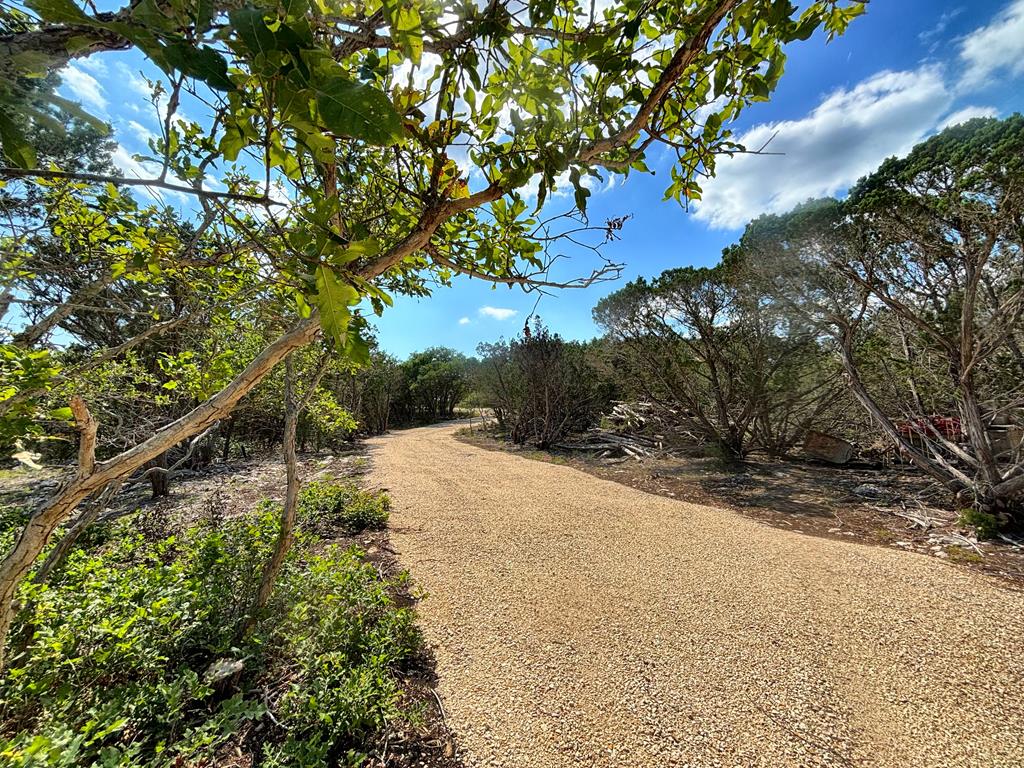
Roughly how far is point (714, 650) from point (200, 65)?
371 centimetres

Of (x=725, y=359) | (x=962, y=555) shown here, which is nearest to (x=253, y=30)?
(x=962, y=555)

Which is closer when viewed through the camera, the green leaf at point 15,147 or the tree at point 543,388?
the green leaf at point 15,147

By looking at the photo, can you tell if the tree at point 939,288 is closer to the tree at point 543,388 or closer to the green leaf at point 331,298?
the green leaf at point 331,298

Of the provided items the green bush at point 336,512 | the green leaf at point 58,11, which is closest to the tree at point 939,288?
the green leaf at point 58,11

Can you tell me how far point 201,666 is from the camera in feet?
7.18

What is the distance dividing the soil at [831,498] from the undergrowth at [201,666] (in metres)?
5.44

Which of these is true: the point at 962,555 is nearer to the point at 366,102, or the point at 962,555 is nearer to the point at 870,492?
the point at 870,492

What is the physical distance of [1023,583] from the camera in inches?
133

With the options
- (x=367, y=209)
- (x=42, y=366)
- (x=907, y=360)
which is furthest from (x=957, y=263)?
(x=42, y=366)

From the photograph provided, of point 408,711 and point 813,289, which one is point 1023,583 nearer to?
point 813,289

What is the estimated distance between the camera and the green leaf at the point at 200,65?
50 centimetres

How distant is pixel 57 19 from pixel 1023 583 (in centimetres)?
634

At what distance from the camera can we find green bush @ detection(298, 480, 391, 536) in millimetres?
4820

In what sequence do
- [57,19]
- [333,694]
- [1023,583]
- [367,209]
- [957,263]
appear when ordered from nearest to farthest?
1. [57,19]
2. [367,209]
3. [333,694]
4. [1023,583]
5. [957,263]
